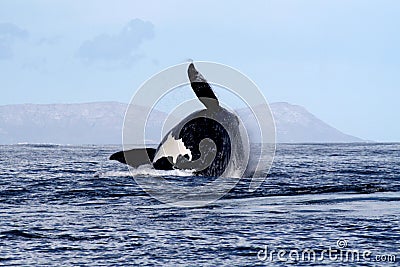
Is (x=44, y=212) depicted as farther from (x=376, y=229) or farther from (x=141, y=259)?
(x=376, y=229)

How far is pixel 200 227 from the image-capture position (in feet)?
36.6

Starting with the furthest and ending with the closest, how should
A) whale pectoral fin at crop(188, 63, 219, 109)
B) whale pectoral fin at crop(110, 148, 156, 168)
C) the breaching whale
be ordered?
whale pectoral fin at crop(110, 148, 156, 168)
the breaching whale
whale pectoral fin at crop(188, 63, 219, 109)

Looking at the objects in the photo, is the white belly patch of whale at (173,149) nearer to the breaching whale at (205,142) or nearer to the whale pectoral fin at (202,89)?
the breaching whale at (205,142)

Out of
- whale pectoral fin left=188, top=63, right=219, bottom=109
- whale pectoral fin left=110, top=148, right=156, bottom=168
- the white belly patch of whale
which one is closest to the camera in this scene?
whale pectoral fin left=188, top=63, right=219, bottom=109

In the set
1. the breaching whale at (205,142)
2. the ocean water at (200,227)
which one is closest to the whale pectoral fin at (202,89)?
the breaching whale at (205,142)

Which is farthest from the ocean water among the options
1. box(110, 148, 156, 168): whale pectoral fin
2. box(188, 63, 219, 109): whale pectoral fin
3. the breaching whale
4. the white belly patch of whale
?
box(110, 148, 156, 168): whale pectoral fin

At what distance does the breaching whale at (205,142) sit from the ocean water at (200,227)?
7.44 ft

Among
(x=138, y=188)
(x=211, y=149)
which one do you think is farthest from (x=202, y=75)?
(x=138, y=188)

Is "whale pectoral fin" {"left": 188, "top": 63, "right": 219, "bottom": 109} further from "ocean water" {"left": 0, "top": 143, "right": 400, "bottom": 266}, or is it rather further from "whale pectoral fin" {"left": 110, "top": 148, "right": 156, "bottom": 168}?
"ocean water" {"left": 0, "top": 143, "right": 400, "bottom": 266}

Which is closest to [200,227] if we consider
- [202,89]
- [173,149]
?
[202,89]

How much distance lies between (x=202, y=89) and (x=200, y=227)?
8824 millimetres

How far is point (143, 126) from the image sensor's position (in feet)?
50.1

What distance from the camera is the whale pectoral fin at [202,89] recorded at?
62.7ft

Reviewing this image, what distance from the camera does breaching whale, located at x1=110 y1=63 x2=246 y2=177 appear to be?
19.7m
